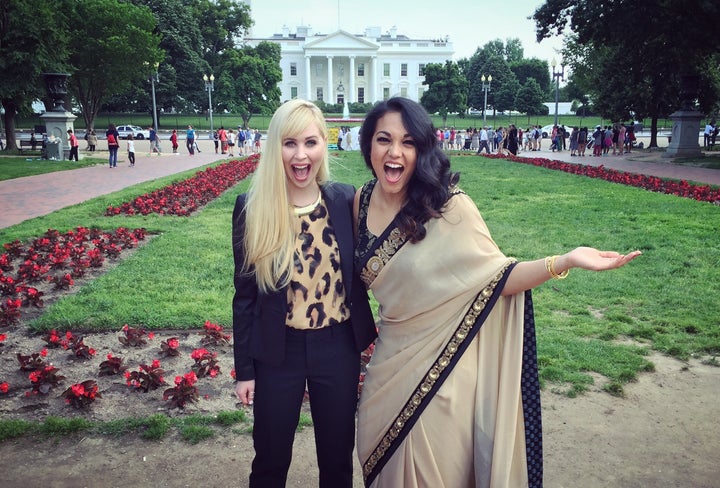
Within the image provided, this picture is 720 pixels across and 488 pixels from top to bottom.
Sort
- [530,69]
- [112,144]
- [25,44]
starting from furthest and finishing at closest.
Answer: [530,69] < [25,44] < [112,144]

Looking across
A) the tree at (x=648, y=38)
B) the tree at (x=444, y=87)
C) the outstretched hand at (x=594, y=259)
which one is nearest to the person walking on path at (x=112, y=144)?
the tree at (x=648, y=38)

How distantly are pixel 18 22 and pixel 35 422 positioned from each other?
26.3 m

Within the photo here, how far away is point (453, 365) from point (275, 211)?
88 centimetres

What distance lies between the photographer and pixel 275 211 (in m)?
2.12

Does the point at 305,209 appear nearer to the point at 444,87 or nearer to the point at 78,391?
the point at 78,391

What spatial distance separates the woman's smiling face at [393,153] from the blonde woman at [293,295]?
21 centimetres

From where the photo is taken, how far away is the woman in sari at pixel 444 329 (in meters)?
2.07

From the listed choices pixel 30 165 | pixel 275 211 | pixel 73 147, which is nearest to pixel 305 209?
pixel 275 211

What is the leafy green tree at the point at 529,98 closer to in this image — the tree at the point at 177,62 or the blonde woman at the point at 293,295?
the tree at the point at 177,62

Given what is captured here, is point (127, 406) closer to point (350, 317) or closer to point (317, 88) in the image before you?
point (350, 317)

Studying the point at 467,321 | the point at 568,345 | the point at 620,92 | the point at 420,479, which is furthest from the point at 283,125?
the point at 620,92

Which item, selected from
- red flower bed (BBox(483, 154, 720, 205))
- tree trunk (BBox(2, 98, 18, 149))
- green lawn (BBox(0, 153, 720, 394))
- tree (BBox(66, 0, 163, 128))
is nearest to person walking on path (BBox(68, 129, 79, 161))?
tree trunk (BBox(2, 98, 18, 149))

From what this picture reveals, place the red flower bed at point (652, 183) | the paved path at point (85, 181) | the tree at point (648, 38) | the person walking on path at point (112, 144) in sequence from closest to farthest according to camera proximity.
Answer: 1. the red flower bed at point (652, 183)
2. the paved path at point (85, 181)
3. the tree at point (648, 38)
4. the person walking on path at point (112, 144)

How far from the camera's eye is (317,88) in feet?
293
